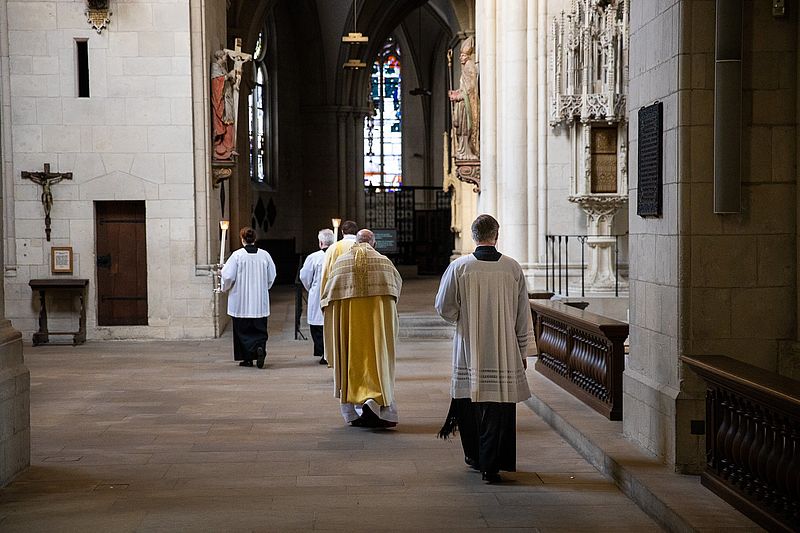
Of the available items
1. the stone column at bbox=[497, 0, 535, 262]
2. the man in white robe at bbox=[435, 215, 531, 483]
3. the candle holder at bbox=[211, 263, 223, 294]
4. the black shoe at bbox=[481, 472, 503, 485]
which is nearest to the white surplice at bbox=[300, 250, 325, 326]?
the candle holder at bbox=[211, 263, 223, 294]

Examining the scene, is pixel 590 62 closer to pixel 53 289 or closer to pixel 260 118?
pixel 53 289

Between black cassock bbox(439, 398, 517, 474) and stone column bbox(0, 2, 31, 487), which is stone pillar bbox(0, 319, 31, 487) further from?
black cassock bbox(439, 398, 517, 474)

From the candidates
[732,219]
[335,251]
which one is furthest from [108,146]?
[732,219]

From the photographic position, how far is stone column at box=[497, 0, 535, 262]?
46.8 ft

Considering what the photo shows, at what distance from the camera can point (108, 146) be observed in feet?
46.3

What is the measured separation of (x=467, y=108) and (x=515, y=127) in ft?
9.95

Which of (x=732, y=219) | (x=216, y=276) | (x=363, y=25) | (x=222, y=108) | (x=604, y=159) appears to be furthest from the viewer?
(x=363, y=25)

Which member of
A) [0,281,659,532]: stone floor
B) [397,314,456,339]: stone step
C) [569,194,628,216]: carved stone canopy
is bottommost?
[0,281,659,532]: stone floor

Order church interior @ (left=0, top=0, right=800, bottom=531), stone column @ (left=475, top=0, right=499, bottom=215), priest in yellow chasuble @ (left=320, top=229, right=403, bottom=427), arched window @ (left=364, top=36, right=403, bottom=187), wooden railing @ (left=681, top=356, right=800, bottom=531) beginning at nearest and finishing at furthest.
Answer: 1. wooden railing @ (left=681, top=356, right=800, bottom=531)
2. church interior @ (left=0, top=0, right=800, bottom=531)
3. priest in yellow chasuble @ (left=320, top=229, right=403, bottom=427)
4. stone column @ (left=475, top=0, right=499, bottom=215)
5. arched window @ (left=364, top=36, right=403, bottom=187)

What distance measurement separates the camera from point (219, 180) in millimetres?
14883

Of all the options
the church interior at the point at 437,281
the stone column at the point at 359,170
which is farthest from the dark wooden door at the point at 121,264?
the stone column at the point at 359,170

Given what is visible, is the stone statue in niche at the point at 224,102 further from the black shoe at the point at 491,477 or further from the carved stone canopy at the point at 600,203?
the black shoe at the point at 491,477

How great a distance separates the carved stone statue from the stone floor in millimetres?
5215

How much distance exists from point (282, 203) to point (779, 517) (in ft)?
84.4
